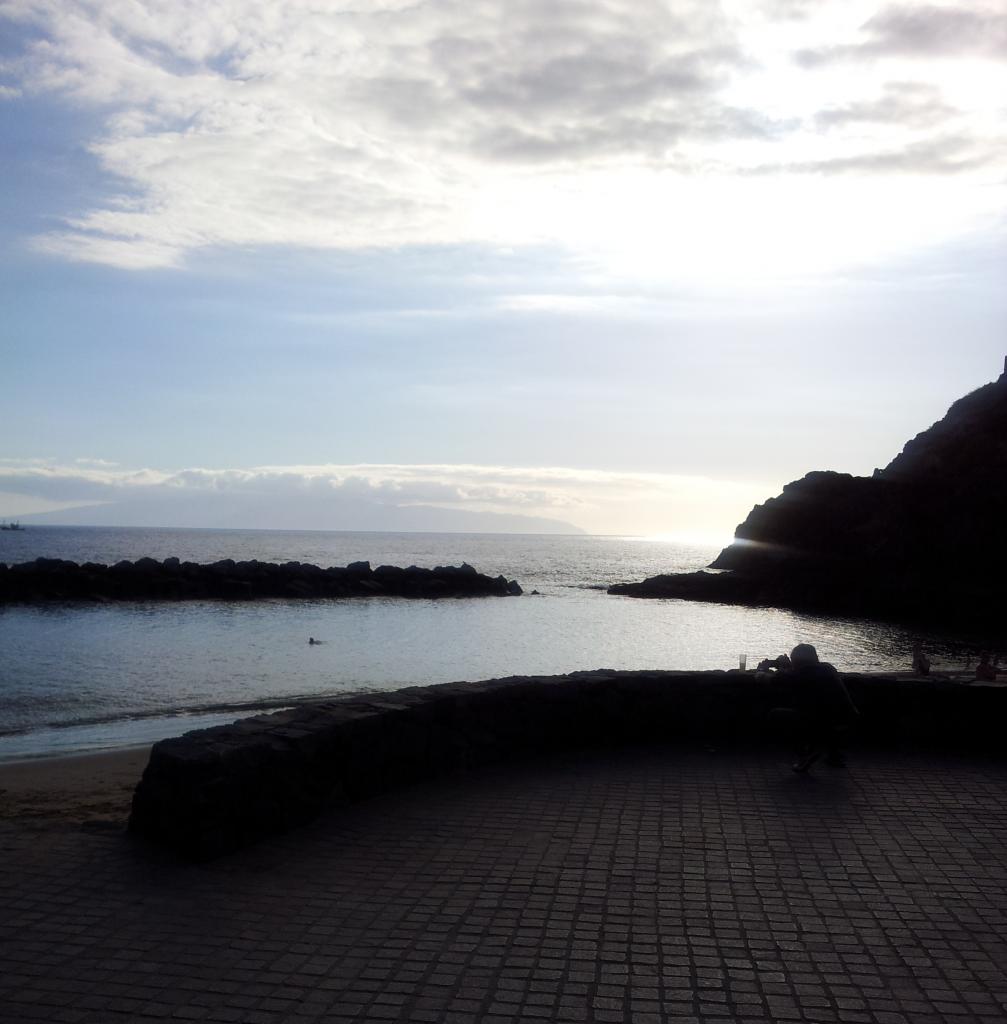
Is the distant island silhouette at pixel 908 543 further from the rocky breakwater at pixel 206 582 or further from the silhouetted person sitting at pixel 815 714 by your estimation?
the silhouetted person sitting at pixel 815 714

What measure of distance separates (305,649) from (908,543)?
138 ft

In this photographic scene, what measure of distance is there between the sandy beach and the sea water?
214cm

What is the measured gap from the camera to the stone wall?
19.9ft

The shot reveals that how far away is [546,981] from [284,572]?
5693 cm

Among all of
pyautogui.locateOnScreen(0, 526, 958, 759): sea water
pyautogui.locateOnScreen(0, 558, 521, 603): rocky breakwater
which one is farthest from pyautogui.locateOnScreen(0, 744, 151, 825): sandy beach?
pyautogui.locateOnScreen(0, 558, 521, 603): rocky breakwater

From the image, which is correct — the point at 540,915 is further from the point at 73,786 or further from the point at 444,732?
the point at 73,786

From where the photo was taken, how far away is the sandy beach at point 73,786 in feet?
25.9

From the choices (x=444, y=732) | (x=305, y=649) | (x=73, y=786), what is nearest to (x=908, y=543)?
(x=305, y=649)

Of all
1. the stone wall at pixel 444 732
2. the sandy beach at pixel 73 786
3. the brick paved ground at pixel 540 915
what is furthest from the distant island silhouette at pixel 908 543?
the brick paved ground at pixel 540 915

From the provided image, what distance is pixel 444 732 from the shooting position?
8.03m

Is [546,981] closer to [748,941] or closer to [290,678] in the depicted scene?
[748,941]

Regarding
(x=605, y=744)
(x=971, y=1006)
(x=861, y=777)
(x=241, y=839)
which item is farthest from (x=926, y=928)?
(x=605, y=744)

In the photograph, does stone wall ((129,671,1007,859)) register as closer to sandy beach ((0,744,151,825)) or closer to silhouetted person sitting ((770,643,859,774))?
silhouetted person sitting ((770,643,859,774))

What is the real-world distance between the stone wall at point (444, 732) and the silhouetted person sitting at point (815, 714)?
53 cm
